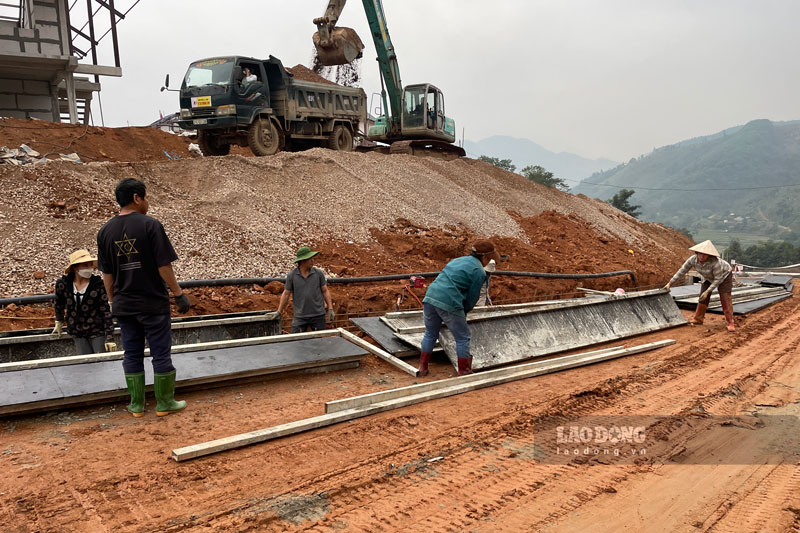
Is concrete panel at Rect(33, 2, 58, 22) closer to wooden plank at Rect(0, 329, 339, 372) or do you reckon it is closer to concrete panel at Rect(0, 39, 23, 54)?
concrete panel at Rect(0, 39, 23, 54)

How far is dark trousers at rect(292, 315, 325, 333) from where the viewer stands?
6.36 metres

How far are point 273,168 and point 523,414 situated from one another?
34.8 feet

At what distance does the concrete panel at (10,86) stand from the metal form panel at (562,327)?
18824 mm

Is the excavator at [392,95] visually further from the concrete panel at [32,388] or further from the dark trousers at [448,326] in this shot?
the concrete panel at [32,388]

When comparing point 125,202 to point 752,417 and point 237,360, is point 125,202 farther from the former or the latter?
point 752,417

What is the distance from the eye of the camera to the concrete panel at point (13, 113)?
681 inches

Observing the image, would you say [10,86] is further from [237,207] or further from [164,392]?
[164,392]

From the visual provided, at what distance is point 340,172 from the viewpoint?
1469cm

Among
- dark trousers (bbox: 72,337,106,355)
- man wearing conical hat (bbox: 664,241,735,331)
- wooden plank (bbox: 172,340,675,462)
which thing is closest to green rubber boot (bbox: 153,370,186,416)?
wooden plank (bbox: 172,340,675,462)

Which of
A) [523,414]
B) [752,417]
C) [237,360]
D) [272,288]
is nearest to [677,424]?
[752,417]

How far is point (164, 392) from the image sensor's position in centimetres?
432

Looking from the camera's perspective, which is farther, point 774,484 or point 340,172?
point 340,172

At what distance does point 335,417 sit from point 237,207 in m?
8.15

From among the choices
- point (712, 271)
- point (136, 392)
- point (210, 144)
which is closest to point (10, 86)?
point (210, 144)
